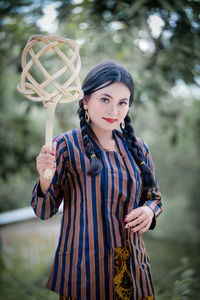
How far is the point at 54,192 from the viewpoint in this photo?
3.69ft

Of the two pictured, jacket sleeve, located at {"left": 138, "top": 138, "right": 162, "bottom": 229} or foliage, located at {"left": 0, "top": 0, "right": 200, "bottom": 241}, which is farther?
foliage, located at {"left": 0, "top": 0, "right": 200, "bottom": 241}

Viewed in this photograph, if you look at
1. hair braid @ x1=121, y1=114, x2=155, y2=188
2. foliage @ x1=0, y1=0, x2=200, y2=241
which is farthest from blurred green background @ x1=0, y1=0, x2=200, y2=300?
hair braid @ x1=121, y1=114, x2=155, y2=188

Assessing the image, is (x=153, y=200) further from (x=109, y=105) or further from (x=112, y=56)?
(x=112, y=56)

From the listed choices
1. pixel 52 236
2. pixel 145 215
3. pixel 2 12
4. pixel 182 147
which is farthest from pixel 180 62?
pixel 182 147

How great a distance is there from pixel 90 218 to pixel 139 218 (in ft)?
0.64

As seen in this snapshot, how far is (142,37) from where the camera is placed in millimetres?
2863

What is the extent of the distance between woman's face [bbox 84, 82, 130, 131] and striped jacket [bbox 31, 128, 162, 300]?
4.4 inches

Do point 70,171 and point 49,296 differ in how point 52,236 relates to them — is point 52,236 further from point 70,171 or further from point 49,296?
point 70,171

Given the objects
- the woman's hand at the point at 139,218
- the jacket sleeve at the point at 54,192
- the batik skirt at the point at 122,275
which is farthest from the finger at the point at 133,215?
the jacket sleeve at the point at 54,192

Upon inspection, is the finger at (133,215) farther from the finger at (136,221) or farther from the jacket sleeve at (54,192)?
the jacket sleeve at (54,192)

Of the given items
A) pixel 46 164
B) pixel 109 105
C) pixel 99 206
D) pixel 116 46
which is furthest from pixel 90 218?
pixel 116 46

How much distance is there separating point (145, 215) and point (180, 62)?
1.82 meters

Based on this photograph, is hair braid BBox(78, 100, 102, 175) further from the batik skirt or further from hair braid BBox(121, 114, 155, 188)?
the batik skirt

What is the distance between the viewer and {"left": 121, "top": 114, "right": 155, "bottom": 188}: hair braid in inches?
48.3
